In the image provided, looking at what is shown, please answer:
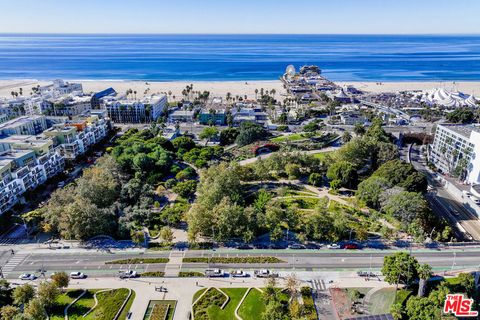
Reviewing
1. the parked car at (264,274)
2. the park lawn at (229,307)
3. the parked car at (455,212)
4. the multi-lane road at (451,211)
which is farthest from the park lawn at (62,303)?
the parked car at (455,212)

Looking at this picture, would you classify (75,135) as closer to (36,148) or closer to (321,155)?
(36,148)

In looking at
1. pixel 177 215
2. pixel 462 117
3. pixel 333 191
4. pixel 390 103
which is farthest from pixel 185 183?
pixel 390 103

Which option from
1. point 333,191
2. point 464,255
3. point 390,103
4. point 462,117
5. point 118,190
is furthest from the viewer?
point 390,103

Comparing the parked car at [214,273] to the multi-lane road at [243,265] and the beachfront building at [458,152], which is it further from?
the beachfront building at [458,152]

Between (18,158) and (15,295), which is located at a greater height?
(18,158)

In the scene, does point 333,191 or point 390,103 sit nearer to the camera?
point 333,191

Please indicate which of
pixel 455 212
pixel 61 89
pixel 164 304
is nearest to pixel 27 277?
pixel 164 304

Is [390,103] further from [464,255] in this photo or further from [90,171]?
[90,171]
